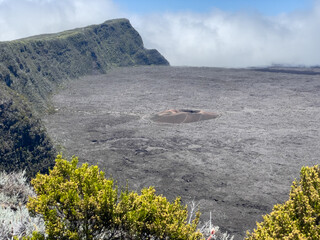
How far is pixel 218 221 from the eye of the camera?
31.9 feet

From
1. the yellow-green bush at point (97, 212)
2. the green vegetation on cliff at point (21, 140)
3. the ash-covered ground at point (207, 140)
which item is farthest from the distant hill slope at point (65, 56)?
the yellow-green bush at point (97, 212)

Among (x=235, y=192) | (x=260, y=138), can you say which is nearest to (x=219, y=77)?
(x=260, y=138)

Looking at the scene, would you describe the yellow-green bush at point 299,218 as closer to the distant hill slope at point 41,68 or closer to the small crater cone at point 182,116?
the distant hill slope at point 41,68

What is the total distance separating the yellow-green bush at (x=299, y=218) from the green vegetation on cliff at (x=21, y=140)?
9806 mm

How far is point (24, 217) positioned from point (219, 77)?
1381 inches

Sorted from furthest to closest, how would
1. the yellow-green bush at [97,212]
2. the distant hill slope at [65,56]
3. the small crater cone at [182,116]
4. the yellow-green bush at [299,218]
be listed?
the distant hill slope at [65,56] → the small crater cone at [182,116] → the yellow-green bush at [299,218] → the yellow-green bush at [97,212]

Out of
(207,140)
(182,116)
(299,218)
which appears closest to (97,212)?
(299,218)

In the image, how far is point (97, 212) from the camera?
16.9 ft

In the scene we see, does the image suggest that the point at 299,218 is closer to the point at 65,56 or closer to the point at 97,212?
the point at 97,212

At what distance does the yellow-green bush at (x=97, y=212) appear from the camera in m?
5.02

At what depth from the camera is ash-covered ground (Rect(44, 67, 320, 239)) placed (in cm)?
1145

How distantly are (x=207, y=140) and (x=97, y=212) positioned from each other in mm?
12411

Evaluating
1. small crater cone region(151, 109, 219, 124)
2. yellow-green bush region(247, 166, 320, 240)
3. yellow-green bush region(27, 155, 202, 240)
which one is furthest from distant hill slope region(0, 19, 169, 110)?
yellow-green bush region(247, 166, 320, 240)

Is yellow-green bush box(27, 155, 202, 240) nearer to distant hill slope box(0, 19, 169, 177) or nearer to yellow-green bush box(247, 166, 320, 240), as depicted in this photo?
yellow-green bush box(247, 166, 320, 240)
